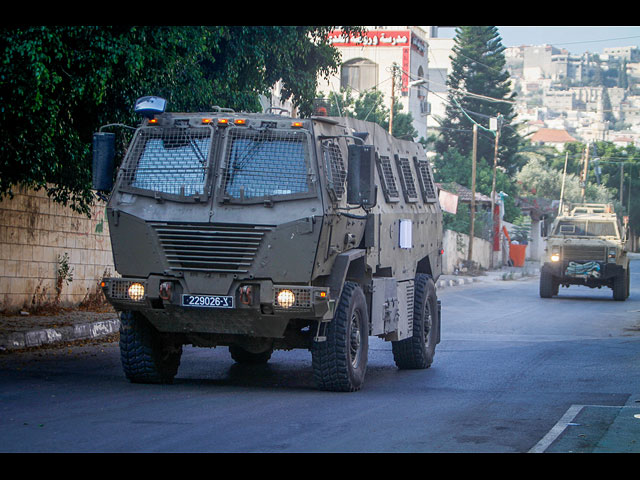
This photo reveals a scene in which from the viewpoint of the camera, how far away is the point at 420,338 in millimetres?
13094

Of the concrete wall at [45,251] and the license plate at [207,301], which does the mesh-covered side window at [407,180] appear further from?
the concrete wall at [45,251]

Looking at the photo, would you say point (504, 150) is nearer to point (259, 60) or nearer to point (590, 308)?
point (590, 308)

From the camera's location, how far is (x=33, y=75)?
36.4ft

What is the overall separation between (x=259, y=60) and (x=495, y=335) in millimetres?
5992

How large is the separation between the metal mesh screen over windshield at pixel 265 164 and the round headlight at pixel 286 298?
0.93m

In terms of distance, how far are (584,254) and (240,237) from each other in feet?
66.3

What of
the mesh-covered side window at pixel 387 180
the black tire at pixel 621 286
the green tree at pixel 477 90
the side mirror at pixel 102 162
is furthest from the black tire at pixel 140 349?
the green tree at pixel 477 90

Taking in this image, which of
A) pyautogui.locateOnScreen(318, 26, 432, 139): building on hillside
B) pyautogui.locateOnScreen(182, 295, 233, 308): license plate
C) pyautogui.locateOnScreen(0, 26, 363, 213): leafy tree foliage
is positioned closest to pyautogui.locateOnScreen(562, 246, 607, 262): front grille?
pyautogui.locateOnScreen(0, 26, 363, 213): leafy tree foliage

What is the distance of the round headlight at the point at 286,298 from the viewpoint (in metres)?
9.91

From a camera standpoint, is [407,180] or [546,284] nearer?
[407,180]

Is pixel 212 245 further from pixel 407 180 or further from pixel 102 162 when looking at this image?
pixel 407 180

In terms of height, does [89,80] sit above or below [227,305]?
above

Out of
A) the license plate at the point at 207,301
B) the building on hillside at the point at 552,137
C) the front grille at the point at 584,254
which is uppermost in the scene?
the building on hillside at the point at 552,137

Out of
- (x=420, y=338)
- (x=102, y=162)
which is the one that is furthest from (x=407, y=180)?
(x=102, y=162)
